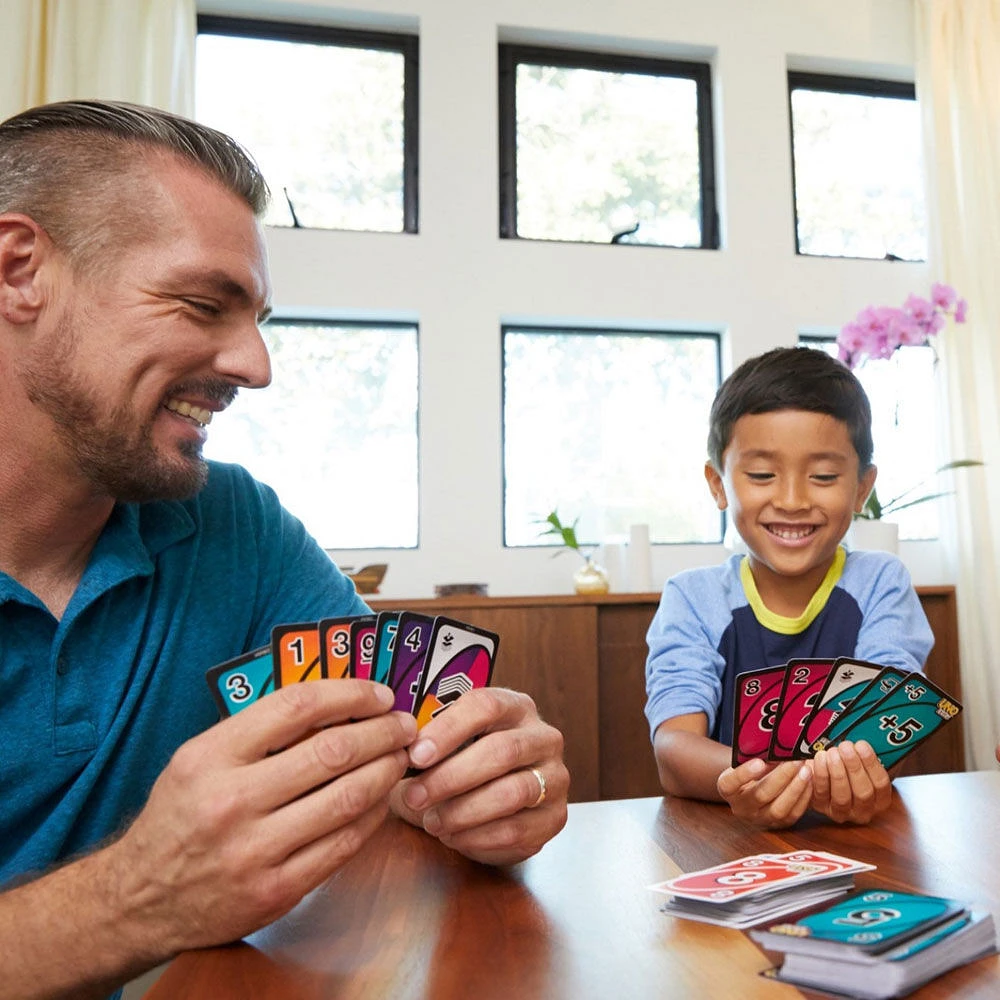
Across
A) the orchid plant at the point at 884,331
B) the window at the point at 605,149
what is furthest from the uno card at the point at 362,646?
the window at the point at 605,149

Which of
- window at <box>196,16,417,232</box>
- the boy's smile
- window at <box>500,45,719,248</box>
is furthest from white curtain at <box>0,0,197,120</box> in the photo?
the boy's smile

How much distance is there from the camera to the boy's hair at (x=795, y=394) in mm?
1657

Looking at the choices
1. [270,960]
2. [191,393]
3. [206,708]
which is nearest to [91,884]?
[270,960]

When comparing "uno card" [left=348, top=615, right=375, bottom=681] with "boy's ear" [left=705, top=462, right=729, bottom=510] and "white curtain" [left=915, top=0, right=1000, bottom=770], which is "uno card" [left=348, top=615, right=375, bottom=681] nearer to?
"boy's ear" [left=705, top=462, right=729, bottom=510]

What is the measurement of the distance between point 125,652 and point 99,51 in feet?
9.78

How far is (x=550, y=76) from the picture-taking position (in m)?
3.90

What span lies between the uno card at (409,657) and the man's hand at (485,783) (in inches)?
1.8

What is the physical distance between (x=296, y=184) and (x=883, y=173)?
263 centimetres

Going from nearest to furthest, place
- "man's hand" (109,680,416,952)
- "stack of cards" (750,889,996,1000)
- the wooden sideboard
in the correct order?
"stack of cards" (750,889,996,1000) < "man's hand" (109,680,416,952) < the wooden sideboard

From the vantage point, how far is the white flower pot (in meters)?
3.25

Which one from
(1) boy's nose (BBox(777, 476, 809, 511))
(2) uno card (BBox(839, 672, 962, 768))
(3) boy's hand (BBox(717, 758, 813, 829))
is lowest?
(3) boy's hand (BBox(717, 758, 813, 829))

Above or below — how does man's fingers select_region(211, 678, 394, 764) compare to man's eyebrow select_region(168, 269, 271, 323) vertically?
below

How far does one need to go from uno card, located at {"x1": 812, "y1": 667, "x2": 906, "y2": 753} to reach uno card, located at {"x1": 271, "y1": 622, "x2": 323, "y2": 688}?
609 millimetres

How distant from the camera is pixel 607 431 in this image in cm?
384
